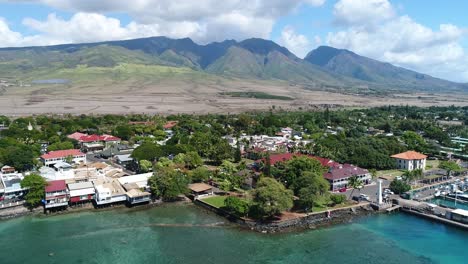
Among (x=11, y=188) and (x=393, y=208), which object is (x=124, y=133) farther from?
(x=393, y=208)

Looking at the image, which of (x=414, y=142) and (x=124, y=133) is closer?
(x=414, y=142)

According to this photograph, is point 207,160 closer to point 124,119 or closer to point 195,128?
point 195,128

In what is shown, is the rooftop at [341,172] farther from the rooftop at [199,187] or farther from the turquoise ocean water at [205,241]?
the rooftop at [199,187]

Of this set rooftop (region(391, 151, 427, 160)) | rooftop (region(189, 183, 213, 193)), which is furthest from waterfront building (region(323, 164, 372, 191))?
rooftop (region(189, 183, 213, 193))

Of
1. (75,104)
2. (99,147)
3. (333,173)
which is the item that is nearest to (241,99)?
(75,104)

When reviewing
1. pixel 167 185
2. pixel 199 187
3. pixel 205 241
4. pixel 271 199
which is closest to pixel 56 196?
pixel 167 185

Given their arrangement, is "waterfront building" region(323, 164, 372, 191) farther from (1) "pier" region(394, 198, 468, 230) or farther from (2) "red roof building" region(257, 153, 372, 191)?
(1) "pier" region(394, 198, 468, 230)
